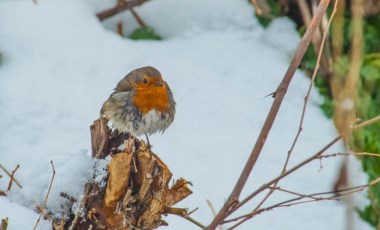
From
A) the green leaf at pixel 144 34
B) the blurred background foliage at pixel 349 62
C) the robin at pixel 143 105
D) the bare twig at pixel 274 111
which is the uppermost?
the bare twig at pixel 274 111

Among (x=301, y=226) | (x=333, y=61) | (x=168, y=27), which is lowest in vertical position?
(x=301, y=226)

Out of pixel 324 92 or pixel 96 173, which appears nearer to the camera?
pixel 96 173


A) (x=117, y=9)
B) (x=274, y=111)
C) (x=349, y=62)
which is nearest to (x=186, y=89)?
(x=117, y=9)

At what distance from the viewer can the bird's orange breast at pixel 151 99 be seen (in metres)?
3.94

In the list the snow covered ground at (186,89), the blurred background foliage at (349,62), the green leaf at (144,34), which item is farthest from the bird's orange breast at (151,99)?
the green leaf at (144,34)

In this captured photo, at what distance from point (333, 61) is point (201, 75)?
0.94m

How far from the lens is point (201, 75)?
17.4 feet

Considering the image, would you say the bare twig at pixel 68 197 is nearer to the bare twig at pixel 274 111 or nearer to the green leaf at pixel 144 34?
the bare twig at pixel 274 111

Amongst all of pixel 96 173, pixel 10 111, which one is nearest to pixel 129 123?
pixel 96 173

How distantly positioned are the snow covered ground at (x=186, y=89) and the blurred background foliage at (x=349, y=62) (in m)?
0.11

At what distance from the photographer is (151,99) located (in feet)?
13.0

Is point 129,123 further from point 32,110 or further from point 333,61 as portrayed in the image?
point 333,61

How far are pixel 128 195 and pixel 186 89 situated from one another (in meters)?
2.23

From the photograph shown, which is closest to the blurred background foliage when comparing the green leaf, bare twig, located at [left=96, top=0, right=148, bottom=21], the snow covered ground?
the snow covered ground
